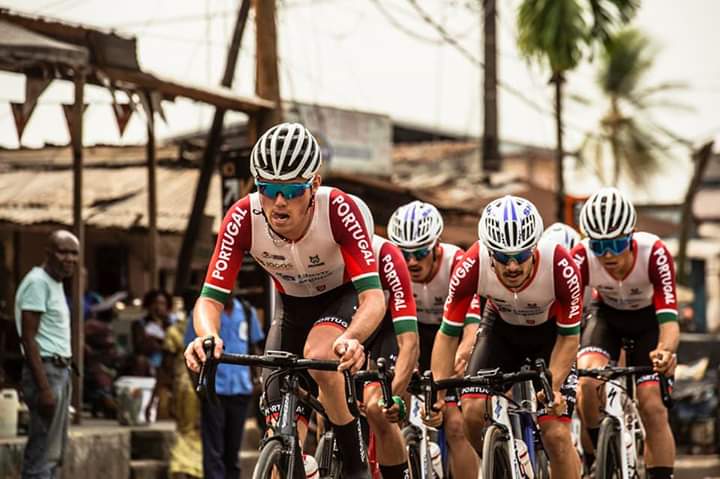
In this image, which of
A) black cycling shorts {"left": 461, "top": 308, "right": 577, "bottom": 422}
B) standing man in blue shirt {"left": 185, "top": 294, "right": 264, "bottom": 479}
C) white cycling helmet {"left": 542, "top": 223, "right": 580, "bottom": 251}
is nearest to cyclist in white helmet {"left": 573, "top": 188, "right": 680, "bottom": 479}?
black cycling shorts {"left": 461, "top": 308, "right": 577, "bottom": 422}

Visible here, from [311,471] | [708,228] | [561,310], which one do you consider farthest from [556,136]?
[708,228]

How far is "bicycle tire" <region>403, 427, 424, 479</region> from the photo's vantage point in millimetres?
10047

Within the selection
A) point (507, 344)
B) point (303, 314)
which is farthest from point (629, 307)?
point (303, 314)

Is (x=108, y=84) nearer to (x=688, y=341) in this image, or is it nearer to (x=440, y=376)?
(x=440, y=376)

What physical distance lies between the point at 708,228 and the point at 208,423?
5667 cm

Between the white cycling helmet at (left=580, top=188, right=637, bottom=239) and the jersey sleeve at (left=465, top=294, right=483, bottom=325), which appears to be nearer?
the white cycling helmet at (left=580, top=188, right=637, bottom=239)

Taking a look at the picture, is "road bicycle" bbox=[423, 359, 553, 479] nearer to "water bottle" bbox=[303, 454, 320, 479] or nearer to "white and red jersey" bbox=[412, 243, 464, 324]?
"water bottle" bbox=[303, 454, 320, 479]

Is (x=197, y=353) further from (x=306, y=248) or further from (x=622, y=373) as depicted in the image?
(x=622, y=373)

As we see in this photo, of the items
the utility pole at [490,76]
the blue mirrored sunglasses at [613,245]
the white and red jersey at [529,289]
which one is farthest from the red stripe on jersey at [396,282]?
the utility pole at [490,76]

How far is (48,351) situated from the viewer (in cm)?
1209

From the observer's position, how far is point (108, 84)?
16609mm

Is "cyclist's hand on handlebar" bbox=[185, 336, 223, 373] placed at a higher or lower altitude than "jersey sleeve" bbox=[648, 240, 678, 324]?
lower

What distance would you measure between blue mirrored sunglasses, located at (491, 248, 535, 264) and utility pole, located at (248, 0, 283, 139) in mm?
9618

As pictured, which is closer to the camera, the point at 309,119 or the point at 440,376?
the point at 440,376
